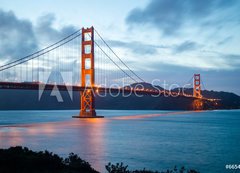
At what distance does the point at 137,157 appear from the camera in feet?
56.0

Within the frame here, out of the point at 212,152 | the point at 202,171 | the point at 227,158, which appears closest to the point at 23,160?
the point at 202,171

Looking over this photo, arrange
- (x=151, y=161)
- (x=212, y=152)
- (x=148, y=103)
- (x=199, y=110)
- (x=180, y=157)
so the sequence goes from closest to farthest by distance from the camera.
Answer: (x=151, y=161) < (x=180, y=157) < (x=212, y=152) < (x=199, y=110) < (x=148, y=103)

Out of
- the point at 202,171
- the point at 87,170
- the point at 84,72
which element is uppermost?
the point at 84,72

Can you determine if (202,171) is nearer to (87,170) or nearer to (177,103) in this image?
(87,170)

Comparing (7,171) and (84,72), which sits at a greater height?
(84,72)

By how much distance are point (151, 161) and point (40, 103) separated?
182606 millimetres

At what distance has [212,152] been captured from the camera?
19266 millimetres

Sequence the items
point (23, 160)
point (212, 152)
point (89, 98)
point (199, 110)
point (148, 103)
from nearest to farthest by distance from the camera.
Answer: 1. point (23, 160)
2. point (212, 152)
3. point (89, 98)
4. point (199, 110)
5. point (148, 103)

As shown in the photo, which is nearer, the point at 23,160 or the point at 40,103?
the point at 23,160

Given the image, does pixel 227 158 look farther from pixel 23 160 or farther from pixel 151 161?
pixel 23 160

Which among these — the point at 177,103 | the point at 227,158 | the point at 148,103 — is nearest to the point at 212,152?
the point at 227,158

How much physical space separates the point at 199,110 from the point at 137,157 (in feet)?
314

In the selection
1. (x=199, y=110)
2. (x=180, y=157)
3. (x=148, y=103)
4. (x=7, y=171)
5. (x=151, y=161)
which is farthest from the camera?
(x=148, y=103)

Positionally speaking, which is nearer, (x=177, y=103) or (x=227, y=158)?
(x=227, y=158)
